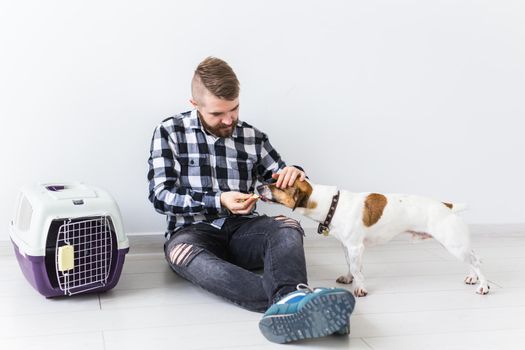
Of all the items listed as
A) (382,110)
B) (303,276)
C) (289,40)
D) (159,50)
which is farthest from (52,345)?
(382,110)

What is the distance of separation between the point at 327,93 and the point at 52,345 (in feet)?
4.35

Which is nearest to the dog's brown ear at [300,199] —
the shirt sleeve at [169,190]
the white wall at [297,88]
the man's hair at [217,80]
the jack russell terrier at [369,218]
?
the jack russell terrier at [369,218]

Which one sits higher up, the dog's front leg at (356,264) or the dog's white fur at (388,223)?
the dog's white fur at (388,223)

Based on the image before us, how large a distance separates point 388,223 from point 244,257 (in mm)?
431

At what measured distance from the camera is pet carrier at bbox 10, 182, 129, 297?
5.43 ft

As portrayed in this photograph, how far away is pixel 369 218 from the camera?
1.83 m

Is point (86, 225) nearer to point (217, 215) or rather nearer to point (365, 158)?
point (217, 215)

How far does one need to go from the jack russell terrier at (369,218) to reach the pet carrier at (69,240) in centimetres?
45

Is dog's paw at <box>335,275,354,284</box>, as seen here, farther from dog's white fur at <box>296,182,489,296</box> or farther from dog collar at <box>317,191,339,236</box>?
dog collar at <box>317,191,339,236</box>

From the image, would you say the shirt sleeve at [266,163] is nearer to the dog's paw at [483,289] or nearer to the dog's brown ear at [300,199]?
the dog's brown ear at [300,199]

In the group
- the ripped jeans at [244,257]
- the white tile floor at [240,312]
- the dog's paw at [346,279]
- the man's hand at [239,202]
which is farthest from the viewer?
the dog's paw at [346,279]

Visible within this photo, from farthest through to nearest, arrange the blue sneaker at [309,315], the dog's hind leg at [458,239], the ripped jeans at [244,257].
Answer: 1. the dog's hind leg at [458,239]
2. the ripped jeans at [244,257]
3. the blue sneaker at [309,315]

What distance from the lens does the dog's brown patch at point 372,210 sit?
6.01 feet

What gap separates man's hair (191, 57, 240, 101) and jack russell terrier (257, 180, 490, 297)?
284mm
